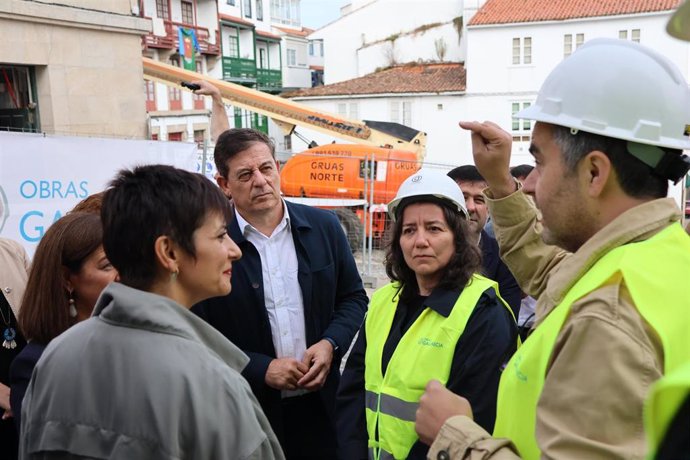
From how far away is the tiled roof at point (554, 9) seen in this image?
2956 centimetres

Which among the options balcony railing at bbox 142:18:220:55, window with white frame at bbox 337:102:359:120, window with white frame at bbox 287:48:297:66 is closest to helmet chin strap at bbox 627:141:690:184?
balcony railing at bbox 142:18:220:55

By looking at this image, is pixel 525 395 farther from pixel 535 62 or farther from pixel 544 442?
pixel 535 62

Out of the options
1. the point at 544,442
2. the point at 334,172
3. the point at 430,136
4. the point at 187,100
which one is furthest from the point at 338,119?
the point at 544,442

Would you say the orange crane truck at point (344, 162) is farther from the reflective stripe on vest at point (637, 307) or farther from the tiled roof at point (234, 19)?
the tiled roof at point (234, 19)

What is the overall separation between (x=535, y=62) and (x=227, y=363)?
107 ft

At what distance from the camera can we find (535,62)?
103 ft

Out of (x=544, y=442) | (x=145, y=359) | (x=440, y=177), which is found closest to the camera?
(x=544, y=442)

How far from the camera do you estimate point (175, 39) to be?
29.2 meters

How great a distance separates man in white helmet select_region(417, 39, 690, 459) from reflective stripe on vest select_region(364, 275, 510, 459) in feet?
2.00

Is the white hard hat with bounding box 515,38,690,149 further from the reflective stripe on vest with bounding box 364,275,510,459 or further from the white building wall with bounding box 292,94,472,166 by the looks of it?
the white building wall with bounding box 292,94,472,166

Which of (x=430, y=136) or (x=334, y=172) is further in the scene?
(x=430, y=136)

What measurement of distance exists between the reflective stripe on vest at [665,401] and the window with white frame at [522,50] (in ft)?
110

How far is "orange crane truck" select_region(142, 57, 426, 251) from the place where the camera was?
1141cm

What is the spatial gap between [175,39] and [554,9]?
1958 centimetres
